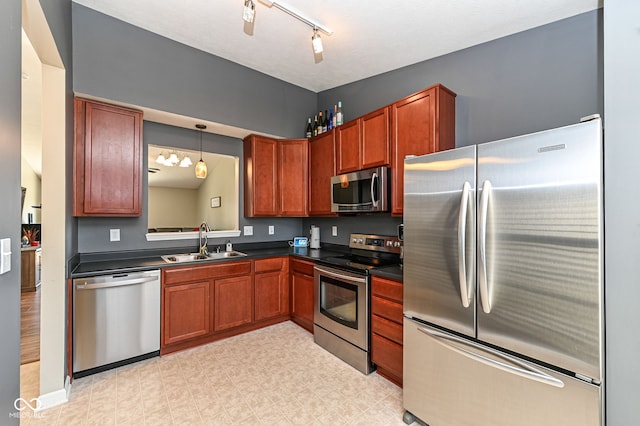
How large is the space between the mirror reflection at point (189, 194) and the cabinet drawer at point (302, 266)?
1185 millimetres

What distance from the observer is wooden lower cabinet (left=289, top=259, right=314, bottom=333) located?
3215 millimetres

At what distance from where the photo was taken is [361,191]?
292 centimetres

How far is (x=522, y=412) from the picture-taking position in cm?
139

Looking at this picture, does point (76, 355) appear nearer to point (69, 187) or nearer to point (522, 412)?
point (69, 187)

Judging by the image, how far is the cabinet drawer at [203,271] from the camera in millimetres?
2703

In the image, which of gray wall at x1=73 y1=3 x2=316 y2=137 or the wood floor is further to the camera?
the wood floor

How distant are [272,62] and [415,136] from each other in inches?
73.0

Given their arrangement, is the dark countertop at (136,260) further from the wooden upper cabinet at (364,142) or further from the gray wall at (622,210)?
the gray wall at (622,210)

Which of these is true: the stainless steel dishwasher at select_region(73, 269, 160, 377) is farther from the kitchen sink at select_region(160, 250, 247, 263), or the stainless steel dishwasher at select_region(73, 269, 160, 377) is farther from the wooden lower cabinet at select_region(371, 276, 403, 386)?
the wooden lower cabinet at select_region(371, 276, 403, 386)

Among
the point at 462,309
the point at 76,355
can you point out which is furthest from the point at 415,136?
the point at 76,355

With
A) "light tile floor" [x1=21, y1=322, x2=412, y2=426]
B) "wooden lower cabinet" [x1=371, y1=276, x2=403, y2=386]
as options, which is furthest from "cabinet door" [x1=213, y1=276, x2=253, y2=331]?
"wooden lower cabinet" [x1=371, y1=276, x2=403, y2=386]

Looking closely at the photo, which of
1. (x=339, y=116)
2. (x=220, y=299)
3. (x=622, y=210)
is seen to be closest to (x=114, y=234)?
(x=220, y=299)

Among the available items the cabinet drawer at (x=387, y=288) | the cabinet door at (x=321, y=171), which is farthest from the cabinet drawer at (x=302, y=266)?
the cabinet drawer at (x=387, y=288)

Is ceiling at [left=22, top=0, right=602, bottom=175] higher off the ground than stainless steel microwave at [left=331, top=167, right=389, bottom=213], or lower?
higher
